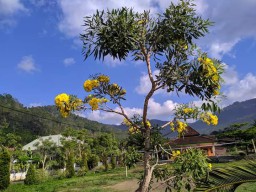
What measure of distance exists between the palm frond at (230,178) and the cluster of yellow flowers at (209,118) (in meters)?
1.66

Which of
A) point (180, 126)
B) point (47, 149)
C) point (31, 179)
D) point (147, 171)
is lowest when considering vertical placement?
point (31, 179)

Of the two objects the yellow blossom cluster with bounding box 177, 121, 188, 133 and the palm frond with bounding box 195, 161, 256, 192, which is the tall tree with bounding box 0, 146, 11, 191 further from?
the palm frond with bounding box 195, 161, 256, 192

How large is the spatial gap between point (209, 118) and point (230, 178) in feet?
6.20

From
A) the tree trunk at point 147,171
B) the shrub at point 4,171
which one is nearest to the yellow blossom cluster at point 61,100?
the tree trunk at point 147,171

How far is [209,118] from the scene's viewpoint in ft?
17.0

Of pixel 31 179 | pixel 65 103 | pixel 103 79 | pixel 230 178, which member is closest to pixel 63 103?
pixel 65 103

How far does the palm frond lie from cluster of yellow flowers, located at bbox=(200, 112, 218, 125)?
1.66 metres

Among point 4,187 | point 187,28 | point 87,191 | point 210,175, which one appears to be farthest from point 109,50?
point 4,187

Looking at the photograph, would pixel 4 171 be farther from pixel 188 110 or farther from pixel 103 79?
pixel 188 110

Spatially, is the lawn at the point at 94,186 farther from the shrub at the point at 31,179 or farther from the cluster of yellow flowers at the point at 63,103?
the cluster of yellow flowers at the point at 63,103

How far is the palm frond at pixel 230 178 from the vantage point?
3.35 meters

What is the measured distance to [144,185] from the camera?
4.27 metres

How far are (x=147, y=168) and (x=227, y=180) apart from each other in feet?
4.14

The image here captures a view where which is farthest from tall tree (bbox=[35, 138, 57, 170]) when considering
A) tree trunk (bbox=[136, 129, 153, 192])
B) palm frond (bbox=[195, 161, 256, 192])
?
palm frond (bbox=[195, 161, 256, 192])
